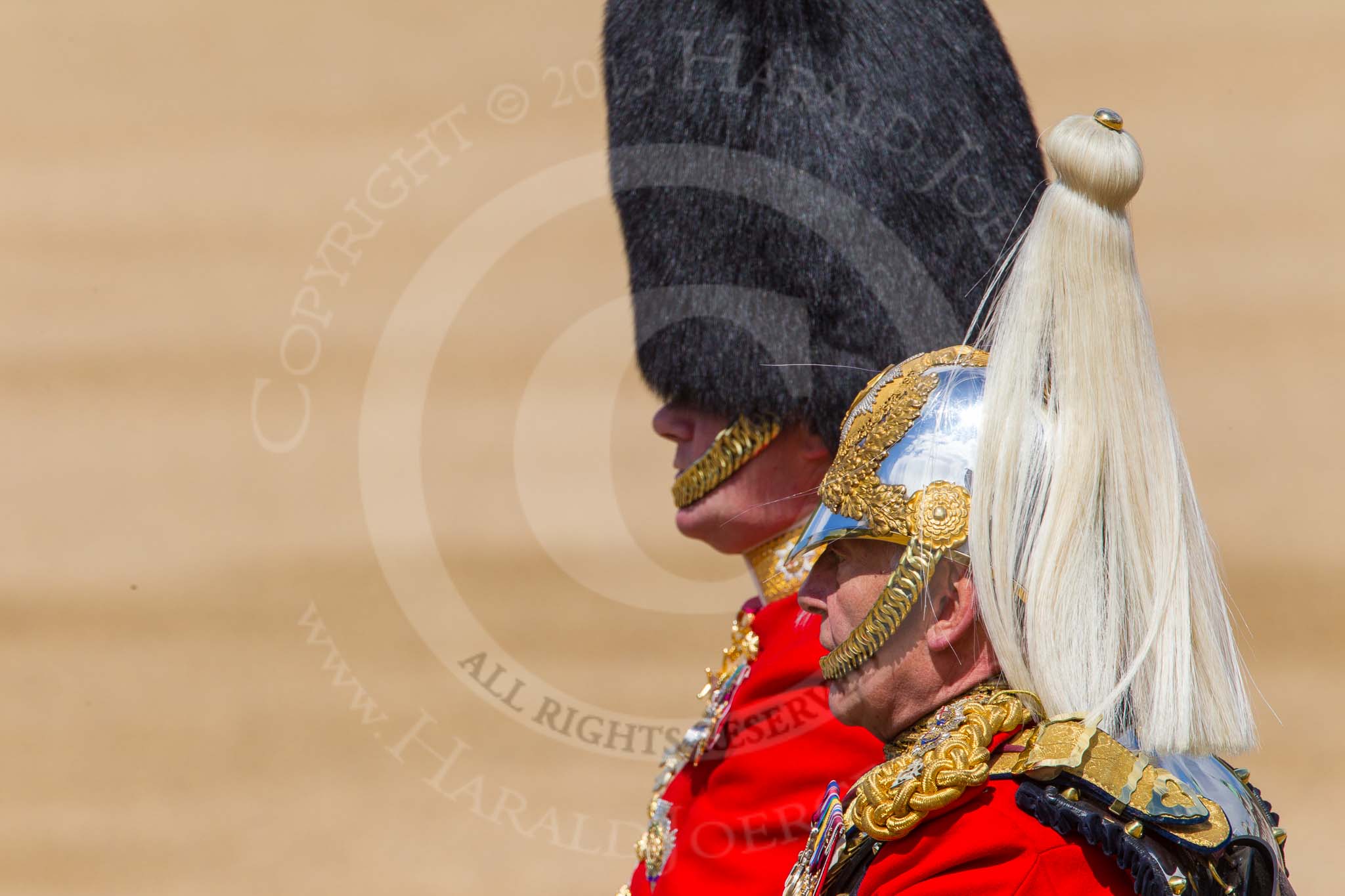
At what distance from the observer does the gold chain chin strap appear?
1.46m

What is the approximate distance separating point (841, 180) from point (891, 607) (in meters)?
1.07

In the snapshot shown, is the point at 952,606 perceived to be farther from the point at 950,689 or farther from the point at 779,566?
the point at 779,566

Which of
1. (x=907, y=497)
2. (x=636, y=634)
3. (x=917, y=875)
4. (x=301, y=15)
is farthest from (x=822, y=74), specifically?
(x=301, y=15)

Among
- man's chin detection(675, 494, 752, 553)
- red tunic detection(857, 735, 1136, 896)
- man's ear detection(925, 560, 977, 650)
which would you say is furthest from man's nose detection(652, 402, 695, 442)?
red tunic detection(857, 735, 1136, 896)

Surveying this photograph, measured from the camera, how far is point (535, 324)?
5.50 metres

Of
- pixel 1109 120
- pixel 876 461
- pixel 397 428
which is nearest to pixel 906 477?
pixel 876 461

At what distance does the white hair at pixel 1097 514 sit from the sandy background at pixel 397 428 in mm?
2963

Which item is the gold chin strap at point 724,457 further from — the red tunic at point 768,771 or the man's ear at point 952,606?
the man's ear at point 952,606

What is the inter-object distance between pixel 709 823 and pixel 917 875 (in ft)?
2.40

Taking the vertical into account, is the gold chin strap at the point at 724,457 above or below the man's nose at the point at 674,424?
below

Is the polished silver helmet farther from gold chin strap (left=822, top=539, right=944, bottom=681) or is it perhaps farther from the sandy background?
the sandy background

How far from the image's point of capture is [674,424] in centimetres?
257

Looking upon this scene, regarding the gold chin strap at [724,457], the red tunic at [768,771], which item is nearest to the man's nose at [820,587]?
the red tunic at [768,771]

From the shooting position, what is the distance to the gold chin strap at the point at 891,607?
59.5 inches
